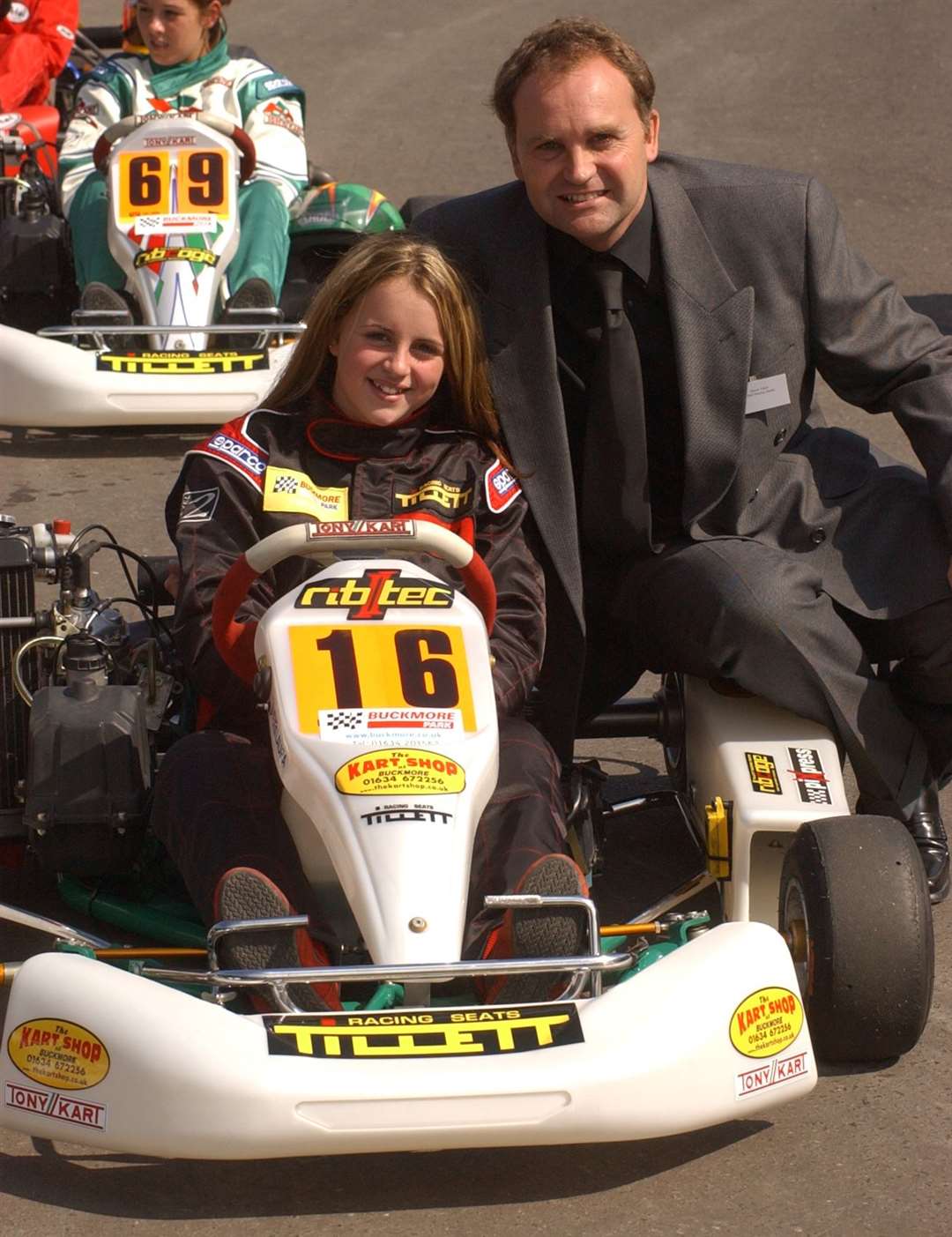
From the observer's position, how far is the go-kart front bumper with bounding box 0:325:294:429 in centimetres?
615

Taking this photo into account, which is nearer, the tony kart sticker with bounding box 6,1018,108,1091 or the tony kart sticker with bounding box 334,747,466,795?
the tony kart sticker with bounding box 6,1018,108,1091

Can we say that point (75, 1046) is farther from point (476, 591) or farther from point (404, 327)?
point (404, 327)

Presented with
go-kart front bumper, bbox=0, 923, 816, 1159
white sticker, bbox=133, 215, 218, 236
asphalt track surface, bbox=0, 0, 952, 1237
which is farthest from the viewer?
white sticker, bbox=133, 215, 218, 236


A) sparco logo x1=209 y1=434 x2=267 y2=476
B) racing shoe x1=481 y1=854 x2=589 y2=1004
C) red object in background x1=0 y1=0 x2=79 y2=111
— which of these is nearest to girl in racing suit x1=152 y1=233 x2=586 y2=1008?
sparco logo x1=209 y1=434 x2=267 y2=476

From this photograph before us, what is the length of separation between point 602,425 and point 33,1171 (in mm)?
1660

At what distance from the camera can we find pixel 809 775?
3.59 m

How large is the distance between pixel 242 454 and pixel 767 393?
101 centimetres

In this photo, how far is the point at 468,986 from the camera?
325 cm

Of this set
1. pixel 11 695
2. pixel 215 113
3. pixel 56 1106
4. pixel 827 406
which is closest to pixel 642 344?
pixel 11 695

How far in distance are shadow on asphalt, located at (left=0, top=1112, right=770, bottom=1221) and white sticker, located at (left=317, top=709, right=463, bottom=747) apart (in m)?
0.59

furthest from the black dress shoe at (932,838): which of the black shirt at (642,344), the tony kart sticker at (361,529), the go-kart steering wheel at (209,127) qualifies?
the go-kart steering wheel at (209,127)

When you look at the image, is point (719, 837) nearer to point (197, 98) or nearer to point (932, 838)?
point (932, 838)

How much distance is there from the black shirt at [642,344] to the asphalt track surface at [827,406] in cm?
89

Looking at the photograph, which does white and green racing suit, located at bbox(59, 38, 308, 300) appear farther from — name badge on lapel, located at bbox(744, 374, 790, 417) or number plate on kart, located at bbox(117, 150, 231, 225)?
name badge on lapel, located at bbox(744, 374, 790, 417)
